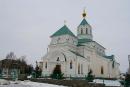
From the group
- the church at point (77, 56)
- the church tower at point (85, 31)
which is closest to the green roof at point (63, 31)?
the church at point (77, 56)

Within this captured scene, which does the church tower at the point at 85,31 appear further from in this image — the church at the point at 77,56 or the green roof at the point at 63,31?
the green roof at the point at 63,31

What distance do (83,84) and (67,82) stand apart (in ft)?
9.16

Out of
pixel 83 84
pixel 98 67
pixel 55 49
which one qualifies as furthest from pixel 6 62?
pixel 83 84

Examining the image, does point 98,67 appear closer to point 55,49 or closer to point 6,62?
point 55,49

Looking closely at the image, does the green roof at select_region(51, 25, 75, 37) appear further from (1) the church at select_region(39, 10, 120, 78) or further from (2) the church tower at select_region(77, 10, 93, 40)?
(2) the church tower at select_region(77, 10, 93, 40)

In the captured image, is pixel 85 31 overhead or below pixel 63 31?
overhead

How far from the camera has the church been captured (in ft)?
149

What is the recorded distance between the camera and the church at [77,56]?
45281mm

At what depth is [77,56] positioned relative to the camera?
4594 centimetres

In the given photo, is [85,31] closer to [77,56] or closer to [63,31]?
[63,31]

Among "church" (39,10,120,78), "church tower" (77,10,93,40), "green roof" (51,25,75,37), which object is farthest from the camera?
"church tower" (77,10,93,40)

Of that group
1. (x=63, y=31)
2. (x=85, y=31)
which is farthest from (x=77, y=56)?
(x=85, y=31)

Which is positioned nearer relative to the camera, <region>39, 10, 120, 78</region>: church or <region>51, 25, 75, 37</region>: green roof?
<region>39, 10, 120, 78</region>: church

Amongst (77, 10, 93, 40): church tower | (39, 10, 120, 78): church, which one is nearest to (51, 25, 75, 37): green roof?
(39, 10, 120, 78): church
